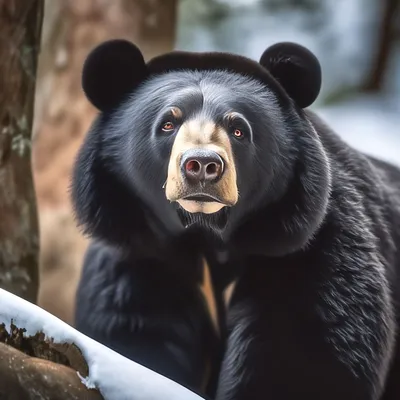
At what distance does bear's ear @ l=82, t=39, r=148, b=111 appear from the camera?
2361 millimetres

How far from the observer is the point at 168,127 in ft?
7.17

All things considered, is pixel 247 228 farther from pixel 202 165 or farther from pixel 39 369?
pixel 39 369

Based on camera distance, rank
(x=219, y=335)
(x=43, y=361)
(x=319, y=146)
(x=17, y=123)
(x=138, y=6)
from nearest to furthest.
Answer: (x=43, y=361) → (x=319, y=146) → (x=17, y=123) → (x=219, y=335) → (x=138, y=6)

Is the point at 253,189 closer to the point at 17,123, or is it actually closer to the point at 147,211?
the point at 147,211

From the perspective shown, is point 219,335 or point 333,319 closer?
point 333,319

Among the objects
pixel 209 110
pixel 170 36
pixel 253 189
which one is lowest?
pixel 253 189

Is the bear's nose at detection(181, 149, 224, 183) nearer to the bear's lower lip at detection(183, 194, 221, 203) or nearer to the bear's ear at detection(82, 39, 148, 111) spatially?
the bear's lower lip at detection(183, 194, 221, 203)

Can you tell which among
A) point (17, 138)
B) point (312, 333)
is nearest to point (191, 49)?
point (17, 138)

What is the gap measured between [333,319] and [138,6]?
220cm

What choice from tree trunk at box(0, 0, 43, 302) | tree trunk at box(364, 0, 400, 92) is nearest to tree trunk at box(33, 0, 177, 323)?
tree trunk at box(0, 0, 43, 302)

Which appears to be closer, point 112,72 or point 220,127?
point 220,127

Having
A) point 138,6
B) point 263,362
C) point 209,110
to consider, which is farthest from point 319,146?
point 138,6

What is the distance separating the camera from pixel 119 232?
2455 millimetres

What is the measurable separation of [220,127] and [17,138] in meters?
0.78
